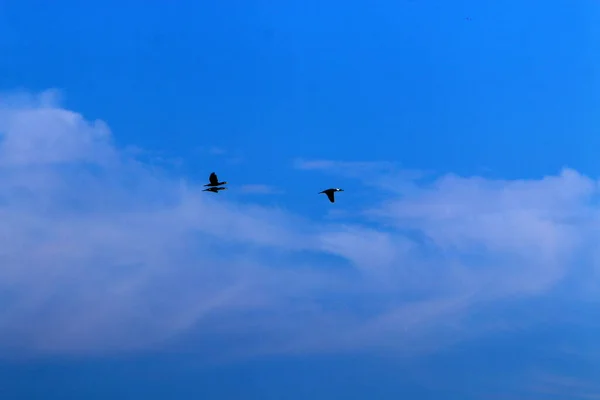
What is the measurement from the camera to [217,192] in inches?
2931

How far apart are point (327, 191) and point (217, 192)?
16.7 m

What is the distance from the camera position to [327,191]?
75.8 m
